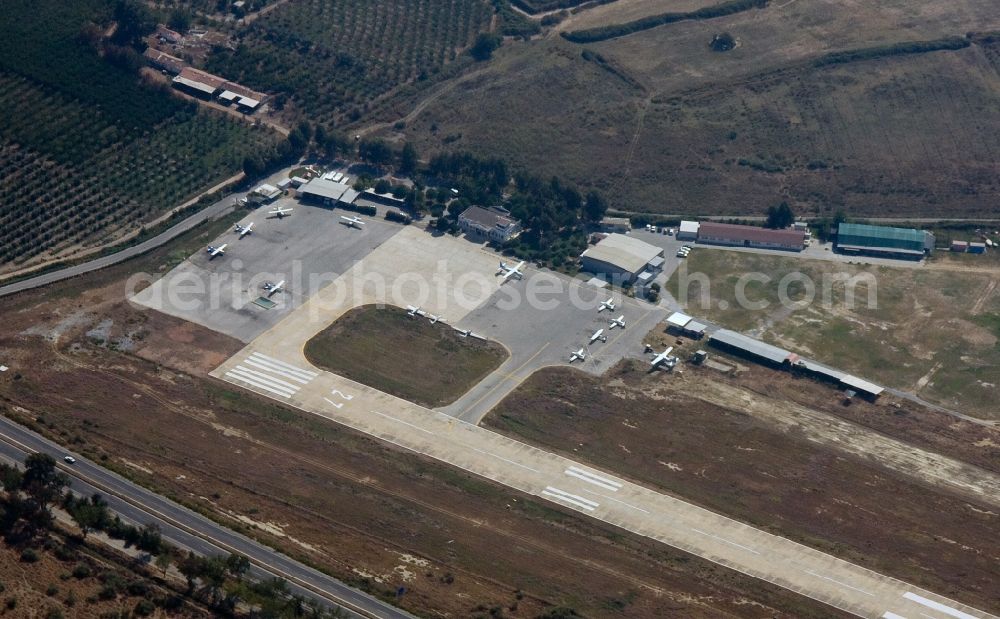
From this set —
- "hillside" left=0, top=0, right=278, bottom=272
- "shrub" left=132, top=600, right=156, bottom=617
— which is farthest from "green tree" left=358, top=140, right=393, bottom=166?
"shrub" left=132, top=600, right=156, bottom=617

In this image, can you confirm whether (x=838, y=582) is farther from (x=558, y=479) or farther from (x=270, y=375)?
(x=270, y=375)

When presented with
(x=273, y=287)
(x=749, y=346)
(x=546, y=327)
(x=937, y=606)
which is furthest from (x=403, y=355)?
(x=937, y=606)

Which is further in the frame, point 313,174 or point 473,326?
point 313,174

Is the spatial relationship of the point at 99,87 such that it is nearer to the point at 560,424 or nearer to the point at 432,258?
the point at 432,258

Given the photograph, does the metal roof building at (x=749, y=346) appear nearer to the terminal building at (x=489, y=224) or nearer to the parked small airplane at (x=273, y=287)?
the terminal building at (x=489, y=224)

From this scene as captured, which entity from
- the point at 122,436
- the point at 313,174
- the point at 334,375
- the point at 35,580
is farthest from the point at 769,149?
the point at 35,580

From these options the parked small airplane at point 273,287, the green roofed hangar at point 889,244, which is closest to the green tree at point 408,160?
the parked small airplane at point 273,287
